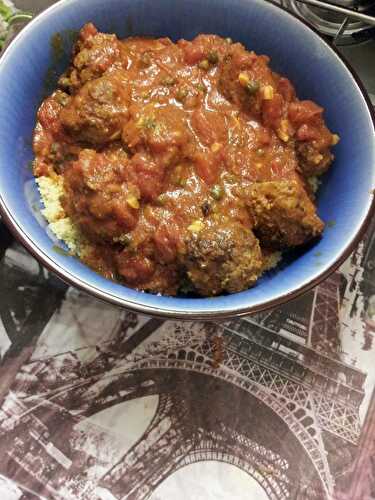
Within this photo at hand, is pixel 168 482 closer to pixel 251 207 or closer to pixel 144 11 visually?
pixel 251 207

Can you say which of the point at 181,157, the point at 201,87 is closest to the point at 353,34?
the point at 201,87

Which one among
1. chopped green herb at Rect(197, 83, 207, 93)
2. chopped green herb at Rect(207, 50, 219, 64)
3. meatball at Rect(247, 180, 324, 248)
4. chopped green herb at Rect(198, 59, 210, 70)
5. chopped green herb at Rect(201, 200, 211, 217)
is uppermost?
chopped green herb at Rect(207, 50, 219, 64)

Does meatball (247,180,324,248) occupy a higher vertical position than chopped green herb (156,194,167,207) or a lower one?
higher

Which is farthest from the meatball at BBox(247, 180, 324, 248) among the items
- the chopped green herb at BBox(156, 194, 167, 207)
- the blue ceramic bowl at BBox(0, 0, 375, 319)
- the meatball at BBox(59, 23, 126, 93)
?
the meatball at BBox(59, 23, 126, 93)

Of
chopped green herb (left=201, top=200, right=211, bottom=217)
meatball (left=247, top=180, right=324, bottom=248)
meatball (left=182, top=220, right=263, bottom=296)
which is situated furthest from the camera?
chopped green herb (left=201, top=200, right=211, bottom=217)

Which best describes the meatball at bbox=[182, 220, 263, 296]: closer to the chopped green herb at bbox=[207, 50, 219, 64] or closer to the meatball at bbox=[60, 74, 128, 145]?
the meatball at bbox=[60, 74, 128, 145]

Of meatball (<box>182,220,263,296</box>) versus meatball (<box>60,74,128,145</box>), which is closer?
meatball (<box>182,220,263,296</box>)

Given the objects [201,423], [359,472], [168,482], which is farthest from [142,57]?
[359,472]
